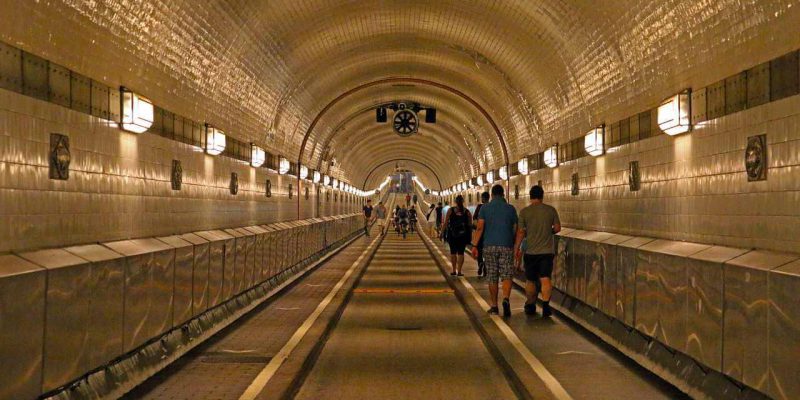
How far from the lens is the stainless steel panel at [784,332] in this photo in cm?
550

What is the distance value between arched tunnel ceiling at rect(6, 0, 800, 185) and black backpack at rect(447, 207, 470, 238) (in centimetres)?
244

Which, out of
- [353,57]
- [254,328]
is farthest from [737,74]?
[353,57]

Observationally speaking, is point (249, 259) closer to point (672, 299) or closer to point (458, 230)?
point (458, 230)

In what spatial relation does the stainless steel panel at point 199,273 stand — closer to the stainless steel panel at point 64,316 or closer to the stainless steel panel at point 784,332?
the stainless steel panel at point 64,316

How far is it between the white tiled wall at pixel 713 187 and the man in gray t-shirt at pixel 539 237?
1082 mm

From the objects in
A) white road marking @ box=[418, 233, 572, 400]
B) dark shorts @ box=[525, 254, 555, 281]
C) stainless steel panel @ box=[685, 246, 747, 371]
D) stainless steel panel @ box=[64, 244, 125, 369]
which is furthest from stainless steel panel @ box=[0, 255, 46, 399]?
A: dark shorts @ box=[525, 254, 555, 281]

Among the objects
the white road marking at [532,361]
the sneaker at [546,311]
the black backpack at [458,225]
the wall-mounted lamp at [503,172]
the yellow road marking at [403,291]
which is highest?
the wall-mounted lamp at [503,172]

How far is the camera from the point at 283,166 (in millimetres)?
22922

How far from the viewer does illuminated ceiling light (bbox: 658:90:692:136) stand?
954cm

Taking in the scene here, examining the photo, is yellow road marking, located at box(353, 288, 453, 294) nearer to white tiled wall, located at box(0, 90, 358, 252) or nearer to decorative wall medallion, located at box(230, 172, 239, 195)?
decorative wall medallion, located at box(230, 172, 239, 195)

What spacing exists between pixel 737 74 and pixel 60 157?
6.01 metres

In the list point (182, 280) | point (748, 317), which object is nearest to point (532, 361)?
point (748, 317)

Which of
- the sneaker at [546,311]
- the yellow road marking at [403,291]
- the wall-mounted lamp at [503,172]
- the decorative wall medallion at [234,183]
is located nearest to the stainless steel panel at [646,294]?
the sneaker at [546,311]

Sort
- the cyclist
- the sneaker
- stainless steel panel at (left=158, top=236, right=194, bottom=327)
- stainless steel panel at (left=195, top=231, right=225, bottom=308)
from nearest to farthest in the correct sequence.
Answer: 1. stainless steel panel at (left=158, top=236, right=194, bottom=327)
2. stainless steel panel at (left=195, top=231, right=225, bottom=308)
3. the sneaker
4. the cyclist
